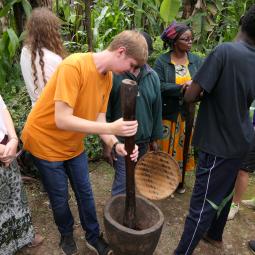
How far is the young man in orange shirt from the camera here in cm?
209

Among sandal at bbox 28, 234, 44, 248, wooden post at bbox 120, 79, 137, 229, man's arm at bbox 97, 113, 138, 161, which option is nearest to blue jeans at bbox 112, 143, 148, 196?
man's arm at bbox 97, 113, 138, 161

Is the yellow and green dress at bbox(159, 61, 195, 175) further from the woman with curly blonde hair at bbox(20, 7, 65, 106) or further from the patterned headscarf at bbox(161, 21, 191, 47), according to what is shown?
the woman with curly blonde hair at bbox(20, 7, 65, 106)

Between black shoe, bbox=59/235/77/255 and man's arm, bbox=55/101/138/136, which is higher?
man's arm, bbox=55/101/138/136

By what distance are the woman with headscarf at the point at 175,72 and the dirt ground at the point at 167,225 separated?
70 cm

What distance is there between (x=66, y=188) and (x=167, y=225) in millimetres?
1213

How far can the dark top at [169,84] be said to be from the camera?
325cm

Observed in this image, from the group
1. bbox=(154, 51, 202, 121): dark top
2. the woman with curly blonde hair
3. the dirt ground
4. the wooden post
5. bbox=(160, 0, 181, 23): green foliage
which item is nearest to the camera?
the wooden post

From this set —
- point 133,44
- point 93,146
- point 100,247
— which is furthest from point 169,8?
point 100,247

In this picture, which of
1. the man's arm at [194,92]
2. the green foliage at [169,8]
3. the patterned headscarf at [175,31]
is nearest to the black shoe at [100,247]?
the man's arm at [194,92]

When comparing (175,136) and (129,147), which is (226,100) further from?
(175,136)

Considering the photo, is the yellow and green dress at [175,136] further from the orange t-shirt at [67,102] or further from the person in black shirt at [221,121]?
the orange t-shirt at [67,102]

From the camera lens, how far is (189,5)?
15.7 feet

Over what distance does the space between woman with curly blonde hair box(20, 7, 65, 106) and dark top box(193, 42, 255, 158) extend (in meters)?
1.22

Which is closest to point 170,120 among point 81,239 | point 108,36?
point 81,239
